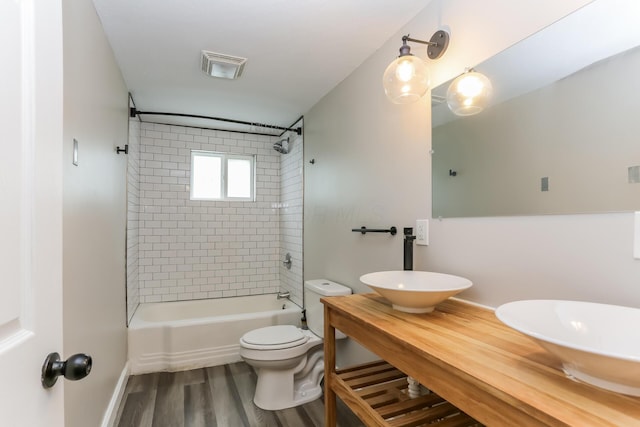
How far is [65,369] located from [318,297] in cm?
182

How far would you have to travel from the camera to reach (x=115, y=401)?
1.99m

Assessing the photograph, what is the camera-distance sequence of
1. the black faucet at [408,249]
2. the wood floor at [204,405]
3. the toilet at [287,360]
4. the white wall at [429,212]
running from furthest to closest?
the toilet at [287,360], the wood floor at [204,405], the black faucet at [408,249], the white wall at [429,212]

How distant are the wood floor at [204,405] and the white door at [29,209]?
5.06 ft

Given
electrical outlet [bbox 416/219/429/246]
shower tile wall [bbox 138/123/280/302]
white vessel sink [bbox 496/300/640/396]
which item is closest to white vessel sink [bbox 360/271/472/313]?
electrical outlet [bbox 416/219/429/246]

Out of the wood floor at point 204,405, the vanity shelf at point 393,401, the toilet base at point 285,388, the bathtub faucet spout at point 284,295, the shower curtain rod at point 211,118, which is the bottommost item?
the wood floor at point 204,405

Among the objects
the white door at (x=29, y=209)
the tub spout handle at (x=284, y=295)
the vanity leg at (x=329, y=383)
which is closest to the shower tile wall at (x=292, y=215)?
the tub spout handle at (x=284, y=295)

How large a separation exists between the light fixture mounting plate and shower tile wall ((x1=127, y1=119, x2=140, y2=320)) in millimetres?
2430

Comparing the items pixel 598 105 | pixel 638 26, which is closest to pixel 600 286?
pixel 598 105

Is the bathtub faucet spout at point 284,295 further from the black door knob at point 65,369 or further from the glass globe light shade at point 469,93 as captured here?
the black door knob at point 65,369

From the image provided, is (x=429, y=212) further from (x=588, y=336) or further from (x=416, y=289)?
(x=588, y=336)

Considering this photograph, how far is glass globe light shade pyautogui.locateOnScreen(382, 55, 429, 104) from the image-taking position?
142 cm

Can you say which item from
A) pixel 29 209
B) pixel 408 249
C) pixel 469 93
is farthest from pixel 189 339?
pixel 469 93

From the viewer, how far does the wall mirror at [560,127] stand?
90 centimetres

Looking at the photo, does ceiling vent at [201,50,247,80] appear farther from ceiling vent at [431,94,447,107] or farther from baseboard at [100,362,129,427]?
baseboard at [100,362,129,427]
